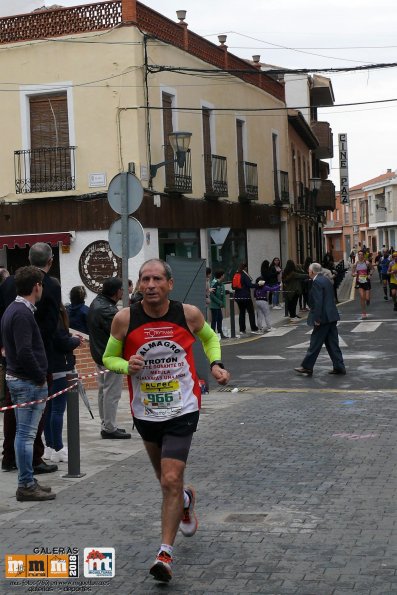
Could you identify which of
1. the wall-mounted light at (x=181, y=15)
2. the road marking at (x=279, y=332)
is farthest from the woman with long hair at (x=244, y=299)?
the wall-mounted light at (x=181, y=15)

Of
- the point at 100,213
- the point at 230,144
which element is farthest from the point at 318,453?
the point at 230,144

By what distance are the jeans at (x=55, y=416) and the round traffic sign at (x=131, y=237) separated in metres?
4.06

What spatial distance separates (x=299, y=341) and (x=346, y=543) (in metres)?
15.3

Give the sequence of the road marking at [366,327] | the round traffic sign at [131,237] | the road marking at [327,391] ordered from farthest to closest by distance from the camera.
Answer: the road marking at [366,327]
the road marking at [327,391]
the round traffic sign at [131,237]

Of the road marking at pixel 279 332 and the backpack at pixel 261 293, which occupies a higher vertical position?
the backpack at pixel 261 293

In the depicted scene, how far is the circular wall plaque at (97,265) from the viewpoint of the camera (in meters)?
24.6

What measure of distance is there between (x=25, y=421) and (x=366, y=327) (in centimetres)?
1690

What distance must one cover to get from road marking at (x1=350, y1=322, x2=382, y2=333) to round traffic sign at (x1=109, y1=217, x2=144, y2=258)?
10625 millimetres

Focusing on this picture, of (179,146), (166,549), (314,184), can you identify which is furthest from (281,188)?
(166,549)

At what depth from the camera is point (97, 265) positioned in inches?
974

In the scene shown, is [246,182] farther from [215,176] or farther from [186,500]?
[186,500]

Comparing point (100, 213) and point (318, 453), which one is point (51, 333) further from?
point (100, 213)

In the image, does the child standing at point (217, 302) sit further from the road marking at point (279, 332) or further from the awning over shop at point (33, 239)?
the awning over shop at point (33, 239)

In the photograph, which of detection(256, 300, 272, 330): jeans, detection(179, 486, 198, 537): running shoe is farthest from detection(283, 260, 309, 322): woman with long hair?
detection(179, 486, 198, 537): running shoe
